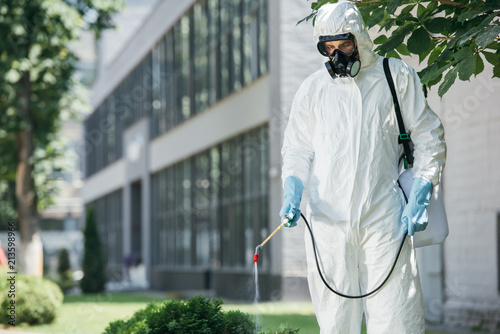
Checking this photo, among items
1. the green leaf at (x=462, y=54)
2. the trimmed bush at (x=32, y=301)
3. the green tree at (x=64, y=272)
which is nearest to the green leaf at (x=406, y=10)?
the green leaf at (x=462, y=54)

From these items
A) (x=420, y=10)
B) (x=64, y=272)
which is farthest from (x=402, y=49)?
(x=64, y=272)

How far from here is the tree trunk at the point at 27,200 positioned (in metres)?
18.6

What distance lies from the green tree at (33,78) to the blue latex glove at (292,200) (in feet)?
43.6

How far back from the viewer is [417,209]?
4.25m

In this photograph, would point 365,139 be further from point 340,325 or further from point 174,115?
point 174,115

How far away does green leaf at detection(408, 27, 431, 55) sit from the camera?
5.19m

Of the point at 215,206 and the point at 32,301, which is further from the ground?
the point at 215,206

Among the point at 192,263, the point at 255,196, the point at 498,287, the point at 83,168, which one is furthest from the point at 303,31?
the point at 83,168

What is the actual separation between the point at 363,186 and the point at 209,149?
19327mm

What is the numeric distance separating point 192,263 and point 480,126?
1481cm

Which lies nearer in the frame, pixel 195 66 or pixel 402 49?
pixel 402 49

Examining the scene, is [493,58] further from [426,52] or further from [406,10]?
[406,10]

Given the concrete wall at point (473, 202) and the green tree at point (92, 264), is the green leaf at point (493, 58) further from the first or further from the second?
the green tree at point (92, 264)

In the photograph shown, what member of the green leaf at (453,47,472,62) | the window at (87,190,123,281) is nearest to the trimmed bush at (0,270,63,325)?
the green leaf at (453,47,472,62)
